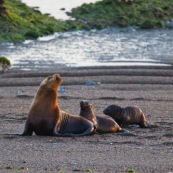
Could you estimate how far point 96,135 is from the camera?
1587cm

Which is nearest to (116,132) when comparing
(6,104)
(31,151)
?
(31,151)

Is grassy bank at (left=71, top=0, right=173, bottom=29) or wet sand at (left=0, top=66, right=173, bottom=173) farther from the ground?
grassy bank at (left=71, top=0, right=173, bottom=29)

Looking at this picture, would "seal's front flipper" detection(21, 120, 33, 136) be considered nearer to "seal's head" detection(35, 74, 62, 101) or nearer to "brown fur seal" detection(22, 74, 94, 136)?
"brown fur seal" detection(22, 74, 94, 136)

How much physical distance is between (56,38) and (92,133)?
1225 inches

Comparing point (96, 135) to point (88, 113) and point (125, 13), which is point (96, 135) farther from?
point (125, 13)

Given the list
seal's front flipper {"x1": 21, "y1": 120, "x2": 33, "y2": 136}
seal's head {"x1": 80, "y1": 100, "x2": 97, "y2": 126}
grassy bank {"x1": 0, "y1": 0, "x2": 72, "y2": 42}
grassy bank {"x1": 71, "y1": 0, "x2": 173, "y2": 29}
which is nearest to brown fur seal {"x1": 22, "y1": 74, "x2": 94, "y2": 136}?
seal's front flipper {"x1": 21, "y1": 120, "x2": 33, "y2": 136}

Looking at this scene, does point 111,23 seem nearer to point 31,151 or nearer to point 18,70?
point 18,70

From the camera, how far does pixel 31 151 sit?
13102 mm

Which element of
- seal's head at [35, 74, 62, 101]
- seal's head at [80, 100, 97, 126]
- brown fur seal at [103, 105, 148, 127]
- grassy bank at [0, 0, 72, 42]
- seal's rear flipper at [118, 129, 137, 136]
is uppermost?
grassy bank at [0, 0, 72, 42]

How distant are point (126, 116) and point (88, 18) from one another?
37.0 metres

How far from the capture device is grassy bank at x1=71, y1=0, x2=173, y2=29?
177ft

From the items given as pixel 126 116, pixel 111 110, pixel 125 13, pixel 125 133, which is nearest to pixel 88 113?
pixel 125 133

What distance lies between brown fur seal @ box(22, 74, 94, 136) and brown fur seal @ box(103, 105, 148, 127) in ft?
6.59

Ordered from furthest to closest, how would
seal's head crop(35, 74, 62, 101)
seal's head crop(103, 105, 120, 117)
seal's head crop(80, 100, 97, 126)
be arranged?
seal's head crop(103, 105, 120, 117), seal's head crop(80, 100, 97, 126), seal's head crop(35, 74, 62, 101)
